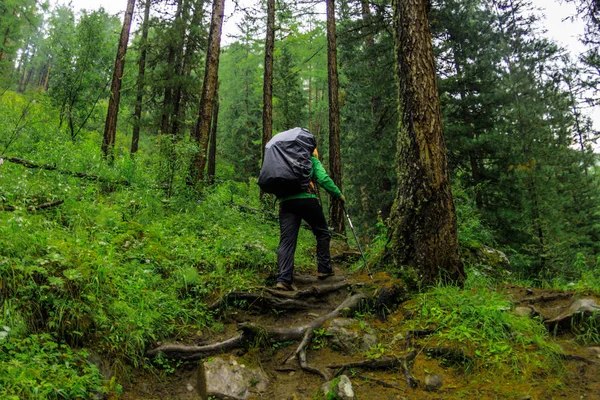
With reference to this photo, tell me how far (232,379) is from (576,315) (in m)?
3.58

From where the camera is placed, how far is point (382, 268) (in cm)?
537

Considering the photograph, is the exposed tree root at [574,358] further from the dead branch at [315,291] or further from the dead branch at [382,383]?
the dead branch at [315,291]

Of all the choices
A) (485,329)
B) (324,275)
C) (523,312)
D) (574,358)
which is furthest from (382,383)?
(324,275)

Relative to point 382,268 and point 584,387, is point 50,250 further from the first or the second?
point 584,387

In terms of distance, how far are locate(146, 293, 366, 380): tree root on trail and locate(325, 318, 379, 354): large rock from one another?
0.16 meters

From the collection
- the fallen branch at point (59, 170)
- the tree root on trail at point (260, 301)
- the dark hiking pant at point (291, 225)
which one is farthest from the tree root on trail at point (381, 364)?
the fallen branch at point (59, 170)

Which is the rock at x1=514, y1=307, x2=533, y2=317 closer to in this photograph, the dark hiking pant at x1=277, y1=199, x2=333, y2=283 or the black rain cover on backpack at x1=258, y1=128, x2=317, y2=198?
the dark hiking pant at x1=277, y1=199, x2=333, y2=283

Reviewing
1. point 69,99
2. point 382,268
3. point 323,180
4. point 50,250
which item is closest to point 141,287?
point 50,250

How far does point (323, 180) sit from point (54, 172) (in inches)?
219

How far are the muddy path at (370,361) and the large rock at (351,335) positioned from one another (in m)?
0.01

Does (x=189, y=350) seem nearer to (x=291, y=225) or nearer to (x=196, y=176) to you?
(x=291, y=225)

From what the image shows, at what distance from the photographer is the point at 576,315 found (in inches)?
146

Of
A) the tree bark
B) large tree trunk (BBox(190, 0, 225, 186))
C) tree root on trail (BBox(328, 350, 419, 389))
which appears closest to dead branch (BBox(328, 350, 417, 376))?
tree root on trail (BBox(328, 350, 419, 389))

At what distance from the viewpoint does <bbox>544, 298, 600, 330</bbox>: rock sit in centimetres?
364
